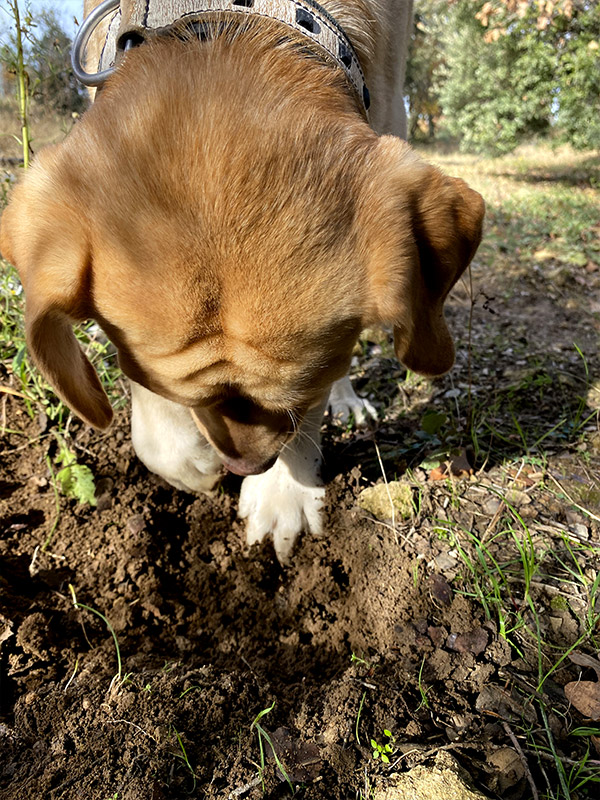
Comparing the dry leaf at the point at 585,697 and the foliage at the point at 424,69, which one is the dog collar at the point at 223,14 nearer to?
the dry leaf at the point at 585,697

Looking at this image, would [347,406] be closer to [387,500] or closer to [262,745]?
[387,500]

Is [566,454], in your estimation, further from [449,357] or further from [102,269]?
[102,269]

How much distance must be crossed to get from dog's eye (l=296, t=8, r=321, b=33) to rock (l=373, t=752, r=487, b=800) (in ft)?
7.42

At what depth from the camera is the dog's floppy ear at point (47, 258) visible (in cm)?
159

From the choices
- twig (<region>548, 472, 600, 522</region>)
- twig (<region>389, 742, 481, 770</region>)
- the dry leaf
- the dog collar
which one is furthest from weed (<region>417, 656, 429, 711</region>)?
the dog collar

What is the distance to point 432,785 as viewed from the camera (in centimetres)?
152

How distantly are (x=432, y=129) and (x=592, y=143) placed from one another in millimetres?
14215

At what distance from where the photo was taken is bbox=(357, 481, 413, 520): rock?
2.50 meters

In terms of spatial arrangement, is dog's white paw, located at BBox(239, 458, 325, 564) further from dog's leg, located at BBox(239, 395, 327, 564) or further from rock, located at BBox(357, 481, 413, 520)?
rock, located at BBox(357, 481, 413, 520)

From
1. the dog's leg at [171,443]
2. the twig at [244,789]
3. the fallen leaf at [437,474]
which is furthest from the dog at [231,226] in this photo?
the twig at [244,789]

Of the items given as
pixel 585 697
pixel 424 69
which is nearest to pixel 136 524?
pixel 585 697

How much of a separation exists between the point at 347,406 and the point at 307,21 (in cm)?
183

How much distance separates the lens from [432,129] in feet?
79.8

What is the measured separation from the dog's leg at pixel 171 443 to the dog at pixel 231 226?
18.6 inches
